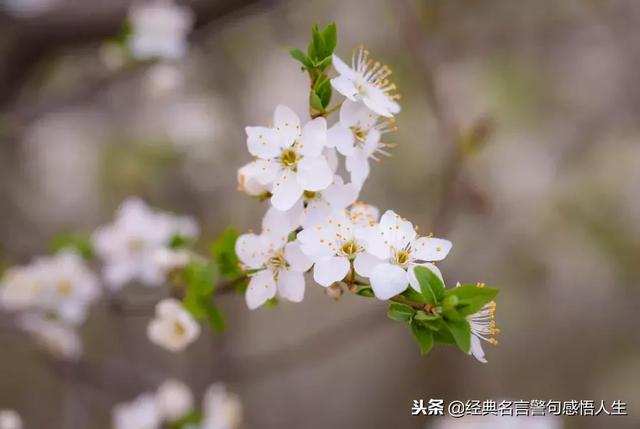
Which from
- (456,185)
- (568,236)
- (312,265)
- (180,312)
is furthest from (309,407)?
(312,265)

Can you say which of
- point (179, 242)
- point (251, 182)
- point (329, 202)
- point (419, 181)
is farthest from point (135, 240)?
point (419, 181)

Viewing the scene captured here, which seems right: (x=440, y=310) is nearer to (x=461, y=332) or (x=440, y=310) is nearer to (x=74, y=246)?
(x=461, y=332)

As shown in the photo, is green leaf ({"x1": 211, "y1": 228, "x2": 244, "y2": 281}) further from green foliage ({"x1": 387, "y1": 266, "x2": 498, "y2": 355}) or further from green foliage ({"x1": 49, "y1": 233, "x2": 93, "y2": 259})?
green foliage ({"x1": 49, "y1": 233, "x2": 93, "y2": 259})

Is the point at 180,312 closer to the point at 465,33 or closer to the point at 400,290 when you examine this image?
the point at 400,290

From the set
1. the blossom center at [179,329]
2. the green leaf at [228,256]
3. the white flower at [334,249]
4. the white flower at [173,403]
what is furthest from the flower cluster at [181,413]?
the white flower at [334,249]

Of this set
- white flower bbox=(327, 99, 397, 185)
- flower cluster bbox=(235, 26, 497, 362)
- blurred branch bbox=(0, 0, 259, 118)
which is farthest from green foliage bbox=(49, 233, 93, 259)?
white flower bbox=(327, 99, 397, 185)
